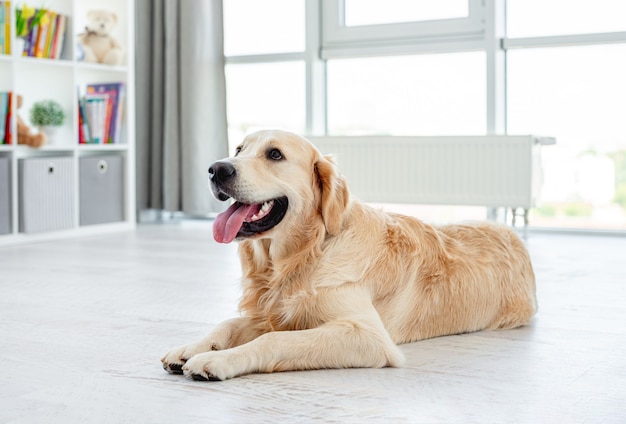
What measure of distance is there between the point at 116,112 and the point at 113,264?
1.78 m

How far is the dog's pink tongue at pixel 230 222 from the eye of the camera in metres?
1.84

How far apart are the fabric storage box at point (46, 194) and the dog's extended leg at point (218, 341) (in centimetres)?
289

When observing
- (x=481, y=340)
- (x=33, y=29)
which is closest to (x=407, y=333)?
(x=481, y=340)

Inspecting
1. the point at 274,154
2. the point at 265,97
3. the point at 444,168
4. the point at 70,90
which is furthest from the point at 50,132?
the point at 274,154

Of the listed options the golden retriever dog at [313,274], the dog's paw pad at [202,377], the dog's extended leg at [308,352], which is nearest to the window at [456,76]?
the golden retriever dog at [313,274]

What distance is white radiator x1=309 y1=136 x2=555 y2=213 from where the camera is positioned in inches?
188

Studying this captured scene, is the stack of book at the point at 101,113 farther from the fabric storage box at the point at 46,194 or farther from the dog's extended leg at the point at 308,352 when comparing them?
the dog's extended leg at the point at 308,352

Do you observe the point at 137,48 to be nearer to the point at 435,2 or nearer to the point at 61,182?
the point at 61,182

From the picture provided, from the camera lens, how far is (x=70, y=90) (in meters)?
4.89

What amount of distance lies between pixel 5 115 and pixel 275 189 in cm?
305

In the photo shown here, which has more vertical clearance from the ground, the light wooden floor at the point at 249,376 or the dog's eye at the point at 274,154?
the dog's eye at the point at 274,154

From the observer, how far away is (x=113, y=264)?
3.62 metres

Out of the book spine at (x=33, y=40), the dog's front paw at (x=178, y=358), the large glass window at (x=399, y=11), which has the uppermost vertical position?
the large glass window at (x=399, y=11)

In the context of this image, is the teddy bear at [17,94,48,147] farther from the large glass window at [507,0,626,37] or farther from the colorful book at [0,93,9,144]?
the large glass window at [507,0,626,37]
